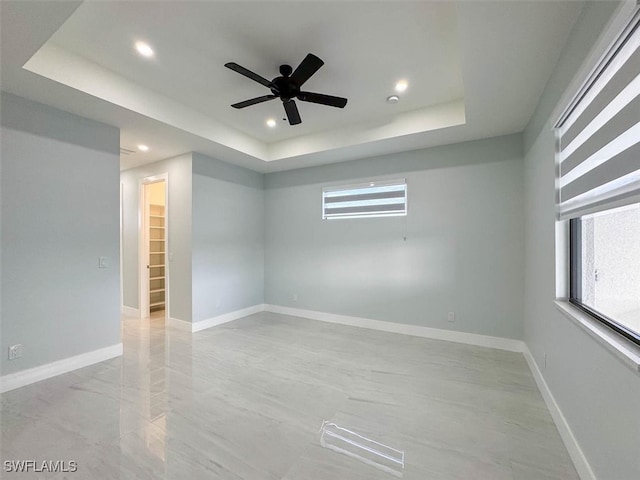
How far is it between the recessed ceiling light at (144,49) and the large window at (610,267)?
3.38 metres

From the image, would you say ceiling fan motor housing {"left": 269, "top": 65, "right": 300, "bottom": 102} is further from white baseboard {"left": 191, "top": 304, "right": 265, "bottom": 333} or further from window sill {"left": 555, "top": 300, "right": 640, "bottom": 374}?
white baseboard {"left": 191, "top": 304, "right": 265, "bottom": 333}

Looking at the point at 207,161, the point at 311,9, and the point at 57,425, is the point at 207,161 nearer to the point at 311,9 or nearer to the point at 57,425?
the point at 311,9

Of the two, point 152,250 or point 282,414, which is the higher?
point 152,250

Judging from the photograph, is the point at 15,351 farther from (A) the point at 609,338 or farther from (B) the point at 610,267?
(B) the point at 610,267

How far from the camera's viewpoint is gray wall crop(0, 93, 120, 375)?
2.51 metres

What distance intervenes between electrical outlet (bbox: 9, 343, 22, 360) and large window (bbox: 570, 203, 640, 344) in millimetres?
4400

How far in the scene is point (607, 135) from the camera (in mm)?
1386

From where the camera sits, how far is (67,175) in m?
2.87

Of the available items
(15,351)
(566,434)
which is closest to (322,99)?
(566,434)

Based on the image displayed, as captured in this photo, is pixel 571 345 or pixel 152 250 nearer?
pixel 571 345

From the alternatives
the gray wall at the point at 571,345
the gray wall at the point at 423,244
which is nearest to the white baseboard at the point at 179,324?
the gray wall at the point at 423,244

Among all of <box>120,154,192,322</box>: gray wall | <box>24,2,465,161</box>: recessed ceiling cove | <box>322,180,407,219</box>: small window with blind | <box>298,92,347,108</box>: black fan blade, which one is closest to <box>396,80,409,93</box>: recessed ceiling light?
<box>24,2,465,161</box>: recessed ceiling cove

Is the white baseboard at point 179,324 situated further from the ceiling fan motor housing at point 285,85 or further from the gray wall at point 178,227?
the ceiling fan motor housing at point 285,85

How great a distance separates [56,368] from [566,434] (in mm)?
4332
